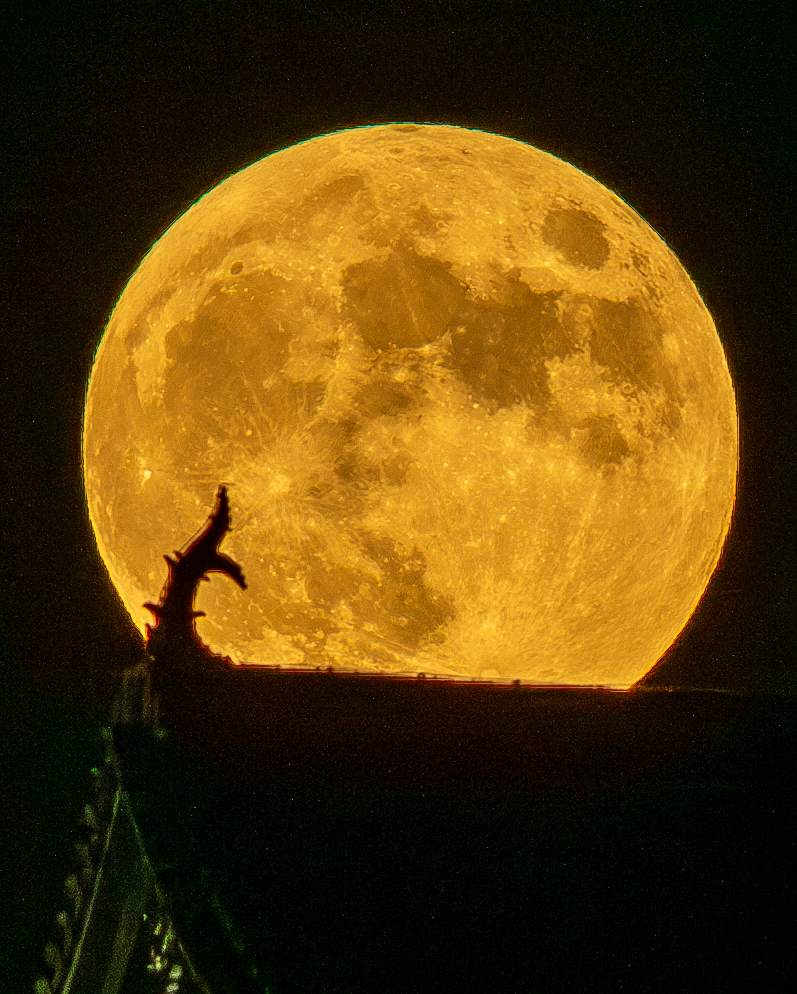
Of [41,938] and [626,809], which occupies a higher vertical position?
[626,809]

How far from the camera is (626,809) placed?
3822mm

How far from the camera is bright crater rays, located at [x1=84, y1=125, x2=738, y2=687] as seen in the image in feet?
14.0

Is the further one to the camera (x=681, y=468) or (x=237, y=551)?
(x=681, y=468)

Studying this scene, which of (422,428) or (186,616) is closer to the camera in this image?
(186,616)

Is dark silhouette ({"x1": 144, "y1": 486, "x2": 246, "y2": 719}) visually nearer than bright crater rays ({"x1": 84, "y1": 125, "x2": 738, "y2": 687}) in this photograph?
Yes

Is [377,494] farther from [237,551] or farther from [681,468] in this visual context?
[681,468]

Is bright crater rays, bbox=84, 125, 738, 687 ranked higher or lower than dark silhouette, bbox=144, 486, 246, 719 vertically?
higher

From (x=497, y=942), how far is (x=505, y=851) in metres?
0.40

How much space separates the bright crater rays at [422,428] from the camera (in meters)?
4.28

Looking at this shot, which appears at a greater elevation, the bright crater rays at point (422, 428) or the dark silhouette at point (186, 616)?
the bright crater rays at point (422, 428)

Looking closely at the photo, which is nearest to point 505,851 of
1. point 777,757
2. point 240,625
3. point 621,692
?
point 621,692

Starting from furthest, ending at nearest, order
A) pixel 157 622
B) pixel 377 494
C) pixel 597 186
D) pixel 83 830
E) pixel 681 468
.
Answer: pixel 597 186 < pixel 83 830 < pixel 681 468 < pixel 377 494 < pixel 157 622

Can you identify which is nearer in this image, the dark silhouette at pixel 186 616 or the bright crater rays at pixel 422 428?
the dark silhouette at pixel 186 616

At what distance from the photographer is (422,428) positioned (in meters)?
4.26
